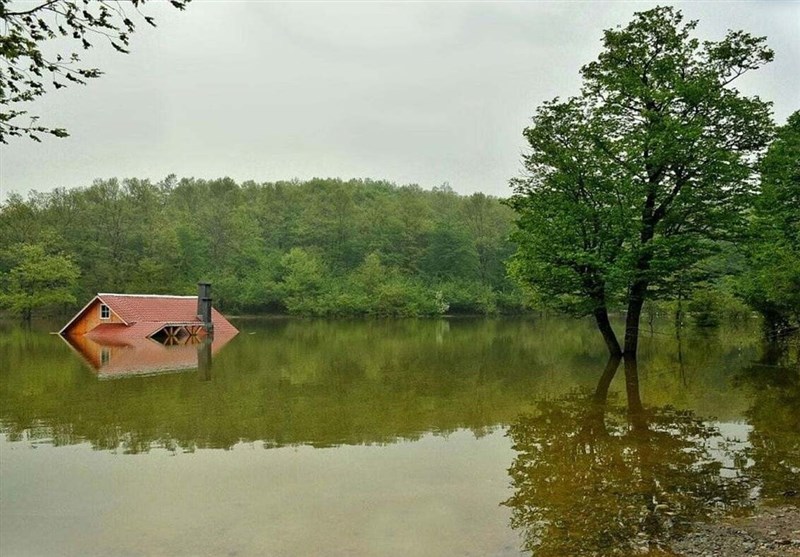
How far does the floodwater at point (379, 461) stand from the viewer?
638 cm

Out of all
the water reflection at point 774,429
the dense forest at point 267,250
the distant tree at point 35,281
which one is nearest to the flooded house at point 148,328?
the distant tree at point 35,281

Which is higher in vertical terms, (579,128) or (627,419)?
(579,128)

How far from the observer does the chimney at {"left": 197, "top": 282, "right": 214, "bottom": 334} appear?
38344 millimetres

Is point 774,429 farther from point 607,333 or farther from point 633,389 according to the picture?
point 607,333

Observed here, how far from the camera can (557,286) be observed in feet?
75.4

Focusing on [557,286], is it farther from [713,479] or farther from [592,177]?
[713,479]

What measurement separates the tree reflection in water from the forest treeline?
5509cm

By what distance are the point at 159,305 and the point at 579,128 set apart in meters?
27.6

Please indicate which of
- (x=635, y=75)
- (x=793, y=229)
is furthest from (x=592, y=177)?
(x=793, y=229)

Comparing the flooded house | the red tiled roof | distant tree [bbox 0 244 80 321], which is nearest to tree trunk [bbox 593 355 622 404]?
the flooded house

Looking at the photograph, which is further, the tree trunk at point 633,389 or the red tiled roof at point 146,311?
the red tiled roof at point 146,311

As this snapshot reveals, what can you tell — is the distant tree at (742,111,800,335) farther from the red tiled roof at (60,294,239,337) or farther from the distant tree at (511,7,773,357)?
the red tiled roof at (60,294,239,337)

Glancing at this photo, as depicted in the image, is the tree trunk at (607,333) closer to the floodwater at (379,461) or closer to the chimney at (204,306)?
the floodwater at (379,461)

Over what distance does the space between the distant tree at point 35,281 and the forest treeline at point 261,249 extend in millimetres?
116
